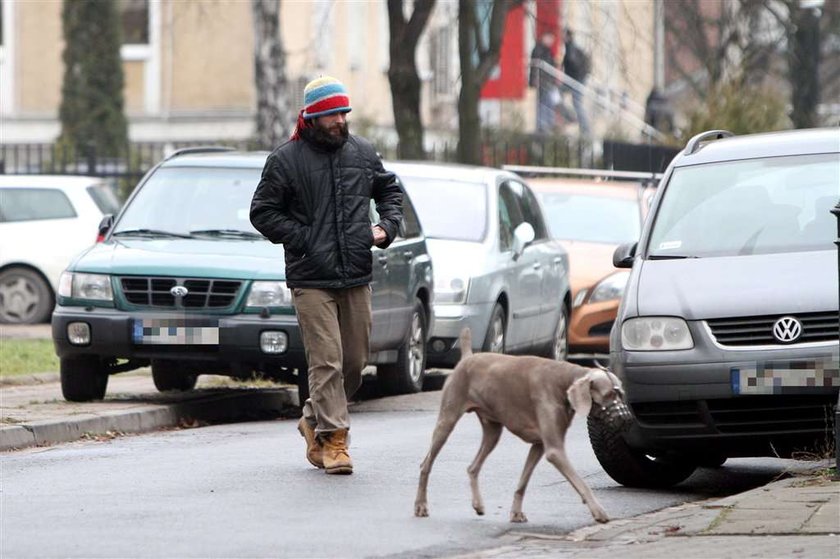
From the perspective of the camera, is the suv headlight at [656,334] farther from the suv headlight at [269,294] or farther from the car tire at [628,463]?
the suv headlight at [269,294]

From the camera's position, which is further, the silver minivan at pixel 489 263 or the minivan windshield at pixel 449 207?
the minivan windshield at pixel 449 207

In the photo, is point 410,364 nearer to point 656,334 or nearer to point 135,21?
point 656,334

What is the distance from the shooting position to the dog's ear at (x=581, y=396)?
769 cm

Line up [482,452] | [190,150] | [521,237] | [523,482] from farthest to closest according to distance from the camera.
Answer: [521,237], [190,150], [482,452], [523,482]

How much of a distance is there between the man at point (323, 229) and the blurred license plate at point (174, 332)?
110 inches

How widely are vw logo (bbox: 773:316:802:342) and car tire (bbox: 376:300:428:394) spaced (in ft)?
17.1

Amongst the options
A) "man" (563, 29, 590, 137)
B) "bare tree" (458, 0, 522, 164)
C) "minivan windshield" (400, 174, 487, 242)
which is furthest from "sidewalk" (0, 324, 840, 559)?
"man" (563, 29, 590, 137)

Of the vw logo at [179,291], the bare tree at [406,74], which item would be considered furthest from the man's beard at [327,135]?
the bare tree at [406,74]

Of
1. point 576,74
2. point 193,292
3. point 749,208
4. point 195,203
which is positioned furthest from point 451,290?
point 576,74

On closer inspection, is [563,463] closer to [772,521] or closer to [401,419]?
[772,521]

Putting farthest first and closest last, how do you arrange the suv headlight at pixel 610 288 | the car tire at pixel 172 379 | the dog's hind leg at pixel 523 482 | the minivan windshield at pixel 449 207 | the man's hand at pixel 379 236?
1. the suv headlight at pixel 610 288
2. the minivan windshield at pixel 449 207
3. the car tire at pixel 172 379
4. the man's hand at pixel 379 236
5. the dog's hind leg at pixel 523 482

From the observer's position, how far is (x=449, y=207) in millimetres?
16156

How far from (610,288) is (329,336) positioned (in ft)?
26.4

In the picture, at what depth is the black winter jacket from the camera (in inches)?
374
